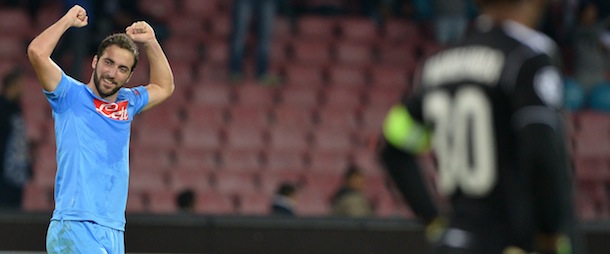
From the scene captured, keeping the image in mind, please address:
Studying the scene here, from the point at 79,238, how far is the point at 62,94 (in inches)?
29.2

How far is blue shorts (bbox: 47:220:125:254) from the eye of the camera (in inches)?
247

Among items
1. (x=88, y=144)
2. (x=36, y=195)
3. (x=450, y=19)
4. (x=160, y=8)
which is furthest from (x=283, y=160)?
(x=88, y=144)

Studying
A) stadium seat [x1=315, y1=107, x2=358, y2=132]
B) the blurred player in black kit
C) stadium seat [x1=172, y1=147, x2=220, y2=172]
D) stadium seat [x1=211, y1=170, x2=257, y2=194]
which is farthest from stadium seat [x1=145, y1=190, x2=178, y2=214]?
the blurred player in black kit

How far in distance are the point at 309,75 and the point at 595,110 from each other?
11.4ft

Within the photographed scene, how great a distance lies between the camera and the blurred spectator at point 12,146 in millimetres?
11570

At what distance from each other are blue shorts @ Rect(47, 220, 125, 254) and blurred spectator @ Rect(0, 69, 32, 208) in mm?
5439

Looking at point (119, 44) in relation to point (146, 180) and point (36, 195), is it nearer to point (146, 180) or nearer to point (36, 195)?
point (36, 195)

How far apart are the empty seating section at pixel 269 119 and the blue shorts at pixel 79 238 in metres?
6.50

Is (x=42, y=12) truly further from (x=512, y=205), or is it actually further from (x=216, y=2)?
(x=512, y=205)

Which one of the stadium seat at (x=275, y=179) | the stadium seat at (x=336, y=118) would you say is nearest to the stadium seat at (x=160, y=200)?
the stadium seat at (x=275, y=179)

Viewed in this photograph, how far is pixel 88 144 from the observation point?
6.31 meters

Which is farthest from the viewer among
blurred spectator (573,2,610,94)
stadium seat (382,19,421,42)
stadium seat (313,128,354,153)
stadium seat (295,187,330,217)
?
stadium seat (382,19,421,42)

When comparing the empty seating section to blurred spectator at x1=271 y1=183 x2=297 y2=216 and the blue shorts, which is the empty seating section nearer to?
blurred spectator at x1=271 y1=183 x2=297 y2=216

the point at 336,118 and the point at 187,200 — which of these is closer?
the point at 187,200
